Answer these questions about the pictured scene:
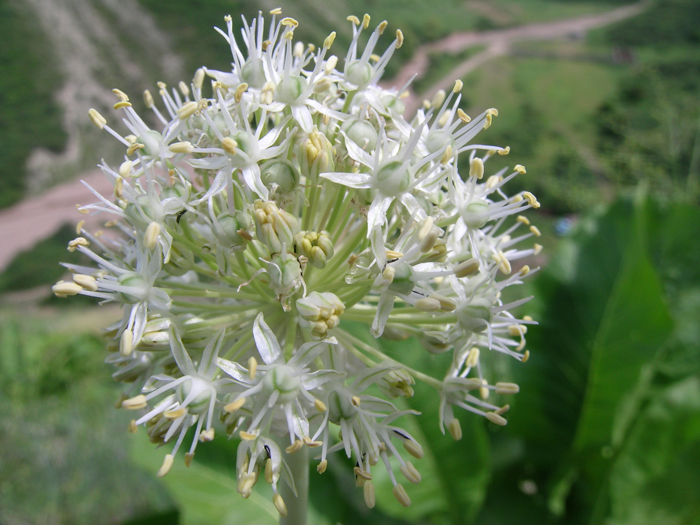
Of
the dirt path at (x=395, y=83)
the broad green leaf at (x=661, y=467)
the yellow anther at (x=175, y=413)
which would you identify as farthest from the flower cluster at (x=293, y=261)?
the dirt path at (x=395, y=83)

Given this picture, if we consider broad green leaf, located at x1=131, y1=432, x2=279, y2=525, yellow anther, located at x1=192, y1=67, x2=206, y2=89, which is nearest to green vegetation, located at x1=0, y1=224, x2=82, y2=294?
broad green leaf, located at x1=131, y1=432, x2=279, y2=525

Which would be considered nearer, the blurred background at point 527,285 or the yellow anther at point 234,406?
the yellow anther at point 234,406

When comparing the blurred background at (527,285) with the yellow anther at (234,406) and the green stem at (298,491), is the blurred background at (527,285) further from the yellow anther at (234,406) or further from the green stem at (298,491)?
the yellow anther at (234,406)

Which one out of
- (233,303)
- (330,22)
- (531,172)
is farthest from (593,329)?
(330,22)

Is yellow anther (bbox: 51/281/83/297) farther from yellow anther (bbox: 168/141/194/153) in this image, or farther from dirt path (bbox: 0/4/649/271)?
dirt path (bbox: 0/4/649/271)

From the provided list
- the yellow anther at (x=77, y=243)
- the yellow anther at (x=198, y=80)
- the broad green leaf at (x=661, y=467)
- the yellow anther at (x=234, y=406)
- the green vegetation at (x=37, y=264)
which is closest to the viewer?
the yellow anther at (x=234, y=406)

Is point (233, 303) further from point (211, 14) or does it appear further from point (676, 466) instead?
point (211, 14)

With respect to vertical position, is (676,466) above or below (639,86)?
below
